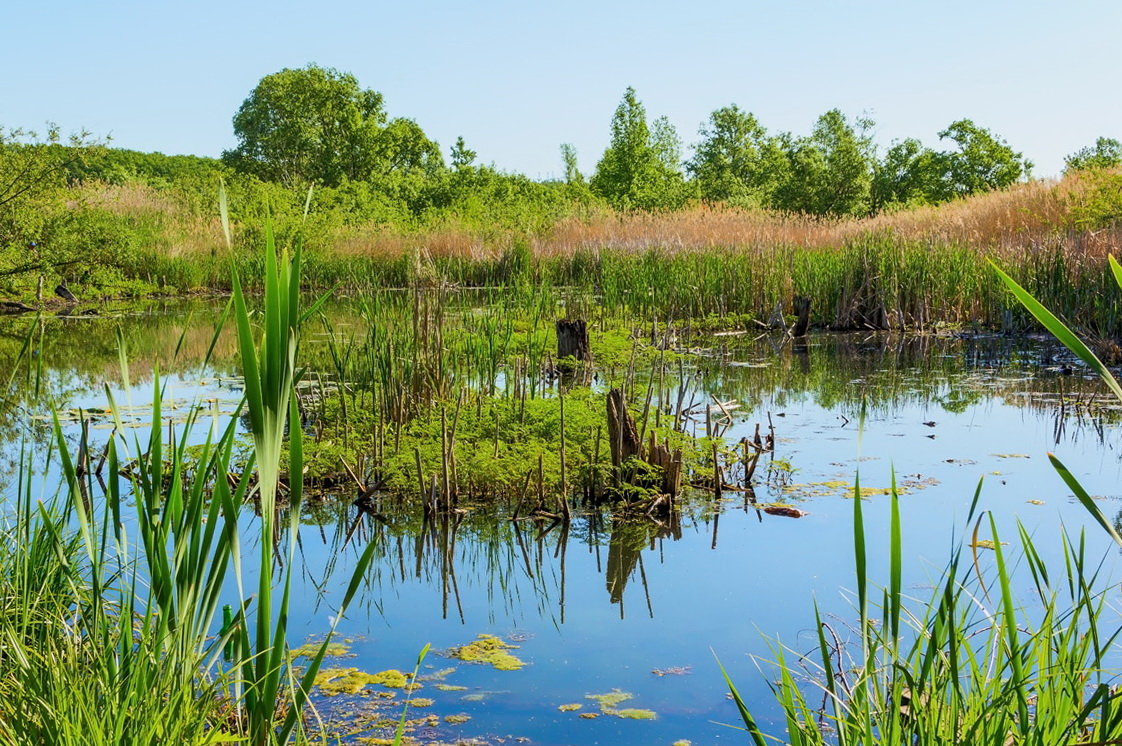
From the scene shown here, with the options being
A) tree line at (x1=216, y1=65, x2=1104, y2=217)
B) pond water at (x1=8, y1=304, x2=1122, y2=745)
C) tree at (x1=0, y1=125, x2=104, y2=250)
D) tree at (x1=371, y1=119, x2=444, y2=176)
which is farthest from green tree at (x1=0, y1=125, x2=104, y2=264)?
tree at (x1=371, y1=119, x2=444, y2=176)

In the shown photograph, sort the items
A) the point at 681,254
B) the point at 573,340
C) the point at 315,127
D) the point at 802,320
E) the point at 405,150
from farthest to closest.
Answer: the point at 405,150, the point at 315,127, the point at 681,254, the point at 802,320, the point at 573,340

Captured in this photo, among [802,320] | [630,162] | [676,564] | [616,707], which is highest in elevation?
[630,162]

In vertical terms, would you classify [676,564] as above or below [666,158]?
below

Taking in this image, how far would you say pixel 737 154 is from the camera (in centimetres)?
5262

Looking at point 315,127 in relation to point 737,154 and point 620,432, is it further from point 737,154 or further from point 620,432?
point 620,432

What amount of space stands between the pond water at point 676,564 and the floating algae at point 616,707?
2 cm

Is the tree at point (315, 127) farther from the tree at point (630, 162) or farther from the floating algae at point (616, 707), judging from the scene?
the floating algae at point (616, 707)

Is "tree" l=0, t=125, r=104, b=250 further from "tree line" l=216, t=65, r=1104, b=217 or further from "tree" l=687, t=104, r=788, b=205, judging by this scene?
"tree" l=687, t=104, r=788, b=205

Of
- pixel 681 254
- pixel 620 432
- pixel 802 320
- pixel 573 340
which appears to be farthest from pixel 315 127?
pixel 620 432

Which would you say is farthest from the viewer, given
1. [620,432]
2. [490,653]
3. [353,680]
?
[620,432]

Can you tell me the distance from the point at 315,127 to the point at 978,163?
2928cm

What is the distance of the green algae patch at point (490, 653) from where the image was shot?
131 inches

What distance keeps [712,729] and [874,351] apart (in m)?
9.29

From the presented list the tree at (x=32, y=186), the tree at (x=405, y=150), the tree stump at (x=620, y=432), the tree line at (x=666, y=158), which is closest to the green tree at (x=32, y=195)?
the tree at (x=32, y=186)
